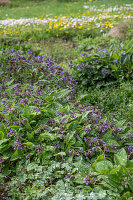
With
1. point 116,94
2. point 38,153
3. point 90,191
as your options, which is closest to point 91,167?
point 90,191

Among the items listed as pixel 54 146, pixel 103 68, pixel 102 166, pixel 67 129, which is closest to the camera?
pixel 102 166

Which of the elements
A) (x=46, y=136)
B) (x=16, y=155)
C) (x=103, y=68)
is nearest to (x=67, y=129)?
(x=46, y=136)

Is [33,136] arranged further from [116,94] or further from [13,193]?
[116,94]

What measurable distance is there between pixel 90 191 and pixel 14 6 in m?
16.5

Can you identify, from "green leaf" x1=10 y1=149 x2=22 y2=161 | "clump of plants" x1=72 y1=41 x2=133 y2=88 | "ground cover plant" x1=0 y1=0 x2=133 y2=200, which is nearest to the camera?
"ground cover plant" x1=0 y1=0 x2=133 y2=200

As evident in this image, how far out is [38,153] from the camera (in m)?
2.82

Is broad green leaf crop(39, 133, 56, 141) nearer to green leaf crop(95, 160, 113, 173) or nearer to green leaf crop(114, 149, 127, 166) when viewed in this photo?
green leaf crop(95, 160, 113, 173)

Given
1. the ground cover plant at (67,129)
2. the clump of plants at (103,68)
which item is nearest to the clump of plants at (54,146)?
the ground cover plant at (67,129)

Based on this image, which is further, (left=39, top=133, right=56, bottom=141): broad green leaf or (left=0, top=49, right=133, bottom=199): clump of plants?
(left=39, top=133, right=56, bottom=141): broad green leaf

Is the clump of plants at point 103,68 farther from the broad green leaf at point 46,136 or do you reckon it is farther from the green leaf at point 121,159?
the green leaf at point 121,159

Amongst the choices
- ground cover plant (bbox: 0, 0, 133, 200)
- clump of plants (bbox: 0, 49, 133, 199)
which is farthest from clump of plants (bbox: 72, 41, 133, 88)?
clump of plants (bbox: 0, 49, 133, 199)

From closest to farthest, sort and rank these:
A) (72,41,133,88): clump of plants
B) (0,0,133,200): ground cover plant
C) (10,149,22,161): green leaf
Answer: (0,0,133,200): ground cover plant
(10,149,22,161): green leaf
(72,41,133,88): clump of plants

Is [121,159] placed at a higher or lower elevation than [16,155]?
higher

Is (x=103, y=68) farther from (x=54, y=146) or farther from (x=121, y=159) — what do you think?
(x=121, y=159)
